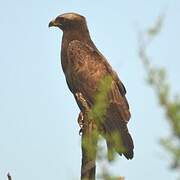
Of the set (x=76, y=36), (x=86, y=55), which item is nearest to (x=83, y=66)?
(x=86, y=55)

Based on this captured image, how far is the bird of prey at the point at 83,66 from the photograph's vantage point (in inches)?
344

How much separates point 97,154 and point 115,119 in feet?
17.6

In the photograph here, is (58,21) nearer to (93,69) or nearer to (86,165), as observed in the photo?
(93,69)

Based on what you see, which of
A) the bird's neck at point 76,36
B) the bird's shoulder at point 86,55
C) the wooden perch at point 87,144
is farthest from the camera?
the bird's neck at point 76,36

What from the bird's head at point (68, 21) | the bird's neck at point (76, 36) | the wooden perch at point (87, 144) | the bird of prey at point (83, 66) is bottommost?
the wooden perch at point (87, 144)

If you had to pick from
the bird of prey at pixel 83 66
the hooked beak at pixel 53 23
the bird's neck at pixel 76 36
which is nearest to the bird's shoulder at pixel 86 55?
the bird of prey at pixel 83 66

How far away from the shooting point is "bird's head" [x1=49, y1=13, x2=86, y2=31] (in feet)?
34.5

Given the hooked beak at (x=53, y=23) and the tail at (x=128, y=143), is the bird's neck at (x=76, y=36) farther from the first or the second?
the tail at (x=128, y=143)

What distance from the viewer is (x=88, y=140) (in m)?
2.40

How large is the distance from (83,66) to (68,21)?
1147 mm

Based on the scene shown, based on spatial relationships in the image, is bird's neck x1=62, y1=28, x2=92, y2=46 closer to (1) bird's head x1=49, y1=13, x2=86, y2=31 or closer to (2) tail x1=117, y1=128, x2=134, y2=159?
(1) bird's head x1=49, y1=13, x2=86, y2=31

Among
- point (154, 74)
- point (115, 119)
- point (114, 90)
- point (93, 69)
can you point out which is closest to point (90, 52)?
point (93, 69)

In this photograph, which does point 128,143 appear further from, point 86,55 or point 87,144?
point 87,144

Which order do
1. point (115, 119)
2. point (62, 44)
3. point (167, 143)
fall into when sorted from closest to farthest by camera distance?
point (167, 143), point (115, 119), point (62, 44)
